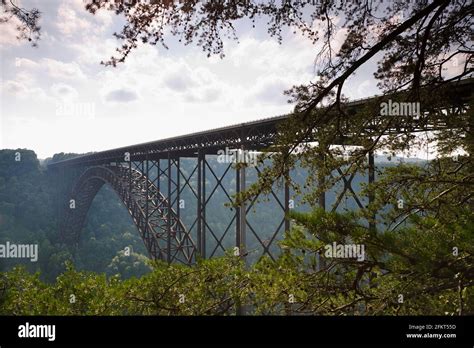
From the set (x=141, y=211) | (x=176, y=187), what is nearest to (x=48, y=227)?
(x=141, y=211)

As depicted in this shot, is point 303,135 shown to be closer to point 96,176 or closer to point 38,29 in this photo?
point 38,29

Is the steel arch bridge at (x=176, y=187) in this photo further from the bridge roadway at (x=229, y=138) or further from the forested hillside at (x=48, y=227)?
the forested hillside at (x=48, y=227)

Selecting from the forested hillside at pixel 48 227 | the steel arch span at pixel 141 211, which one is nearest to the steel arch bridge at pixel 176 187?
the steel arch span at pixel 141 211

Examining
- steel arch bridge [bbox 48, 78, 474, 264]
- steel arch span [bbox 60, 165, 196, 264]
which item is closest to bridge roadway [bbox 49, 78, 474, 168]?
steel arch bridge [bbox 48, 78, 474, 264]

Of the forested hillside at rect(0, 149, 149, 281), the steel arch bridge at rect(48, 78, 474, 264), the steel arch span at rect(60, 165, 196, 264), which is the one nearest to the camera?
the steel arch bridge at rect(48, 78, 474, 264)

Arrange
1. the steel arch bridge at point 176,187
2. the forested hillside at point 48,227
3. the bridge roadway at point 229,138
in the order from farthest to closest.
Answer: the forested hillside at point 48,227 < the steel arch bridge at point 176,187 < the bridge roadway at point 229,138

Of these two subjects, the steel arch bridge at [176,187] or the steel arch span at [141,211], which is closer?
the steel arch bridge at [176,187]

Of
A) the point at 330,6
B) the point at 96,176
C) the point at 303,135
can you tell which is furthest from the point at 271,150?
the point at 96,176

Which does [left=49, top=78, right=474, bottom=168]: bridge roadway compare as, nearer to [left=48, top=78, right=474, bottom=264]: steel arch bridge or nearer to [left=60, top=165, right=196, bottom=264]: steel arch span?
[left=48, top=78, right=474, bottom=264]: steel arch bridge
